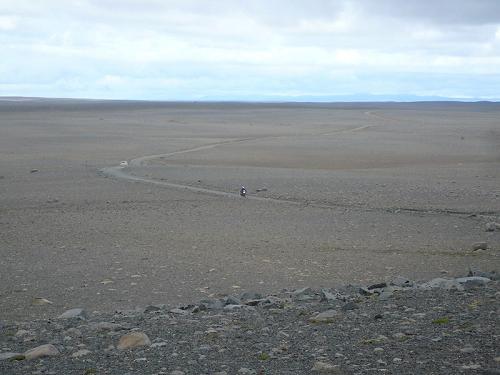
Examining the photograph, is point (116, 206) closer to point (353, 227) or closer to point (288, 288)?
point (353, 227)

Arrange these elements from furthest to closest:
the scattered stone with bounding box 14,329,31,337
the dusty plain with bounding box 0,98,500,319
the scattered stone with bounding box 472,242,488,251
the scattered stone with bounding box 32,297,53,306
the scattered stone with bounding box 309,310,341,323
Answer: the scattered stone with bounding box 472,242,488,251, the dusty plain with bounding box 0,98,500,319, the scattered stone with bounding box 32,297,53,306, the scattered stone with bounding box 309,310,341,323, the scattered stone with bounding box 14,329,31,337

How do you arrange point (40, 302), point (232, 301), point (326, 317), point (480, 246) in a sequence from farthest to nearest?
1. point (480, 246)
2. point (40, 302)
3. point (232, 301)
4. point (326, 317)

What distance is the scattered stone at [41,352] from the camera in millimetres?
7035

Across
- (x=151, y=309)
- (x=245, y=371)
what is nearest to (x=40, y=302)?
(x=151, y=309)

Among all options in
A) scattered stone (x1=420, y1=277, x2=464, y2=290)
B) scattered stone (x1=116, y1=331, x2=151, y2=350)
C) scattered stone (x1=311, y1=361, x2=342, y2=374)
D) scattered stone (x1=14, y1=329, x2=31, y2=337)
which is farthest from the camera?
scattered stone (x1=420, y1=277, x2=464, y2=290)

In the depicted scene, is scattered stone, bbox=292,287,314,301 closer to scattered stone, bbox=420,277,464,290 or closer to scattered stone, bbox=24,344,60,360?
scattered stone, bbox=420,277,464,290

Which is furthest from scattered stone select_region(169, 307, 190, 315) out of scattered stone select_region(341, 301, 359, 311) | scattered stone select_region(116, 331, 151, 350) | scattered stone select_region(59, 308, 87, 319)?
scattered stone select_region(341, 301, 359, 311)

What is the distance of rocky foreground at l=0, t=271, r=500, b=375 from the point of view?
21.6 feet

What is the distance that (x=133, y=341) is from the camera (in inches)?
291

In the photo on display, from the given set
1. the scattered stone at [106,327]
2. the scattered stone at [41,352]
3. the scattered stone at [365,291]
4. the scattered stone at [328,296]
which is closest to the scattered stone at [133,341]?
the scattered stone at [106,327]

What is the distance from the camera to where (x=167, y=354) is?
23.0 feet

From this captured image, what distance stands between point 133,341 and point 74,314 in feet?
6.49

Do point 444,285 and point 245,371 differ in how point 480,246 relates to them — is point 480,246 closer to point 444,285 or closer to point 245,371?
point 444,285

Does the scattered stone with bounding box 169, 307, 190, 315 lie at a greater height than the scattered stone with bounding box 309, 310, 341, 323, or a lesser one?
lesser
